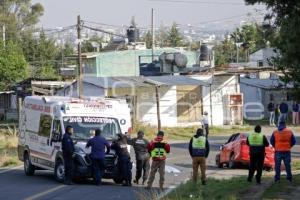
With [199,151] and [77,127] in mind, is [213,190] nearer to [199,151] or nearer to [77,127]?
[199,151]

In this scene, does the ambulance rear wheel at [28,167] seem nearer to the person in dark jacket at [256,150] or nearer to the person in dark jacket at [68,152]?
the person in dark jacket at [68,152]

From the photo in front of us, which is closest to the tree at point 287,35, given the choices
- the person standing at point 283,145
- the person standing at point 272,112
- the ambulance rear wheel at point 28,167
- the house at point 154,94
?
the person standing at point 283,145

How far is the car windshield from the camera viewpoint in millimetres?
24422

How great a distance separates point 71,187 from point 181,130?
30821 mm

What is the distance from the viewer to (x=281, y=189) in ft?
61.9

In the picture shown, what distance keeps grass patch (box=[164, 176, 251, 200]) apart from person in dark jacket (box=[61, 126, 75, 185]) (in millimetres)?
3680

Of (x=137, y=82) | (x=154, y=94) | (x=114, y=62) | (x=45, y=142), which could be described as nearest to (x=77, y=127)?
(x=45, y=142)

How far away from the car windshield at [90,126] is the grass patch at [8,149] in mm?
7702

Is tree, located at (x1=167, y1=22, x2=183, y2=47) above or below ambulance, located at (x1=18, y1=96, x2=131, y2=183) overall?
above

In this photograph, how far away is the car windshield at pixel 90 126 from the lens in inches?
961

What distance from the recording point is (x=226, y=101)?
58.2 meters

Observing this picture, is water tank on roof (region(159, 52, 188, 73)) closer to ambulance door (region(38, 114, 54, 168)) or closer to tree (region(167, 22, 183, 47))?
ambulance door (region(38, 114, 54, 168))

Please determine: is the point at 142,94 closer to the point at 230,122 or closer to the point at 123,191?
the point at 230,122

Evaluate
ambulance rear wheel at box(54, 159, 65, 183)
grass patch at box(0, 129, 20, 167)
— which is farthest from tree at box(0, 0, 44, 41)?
ambulance rear wheel at box(54, 159, 65, 183)
